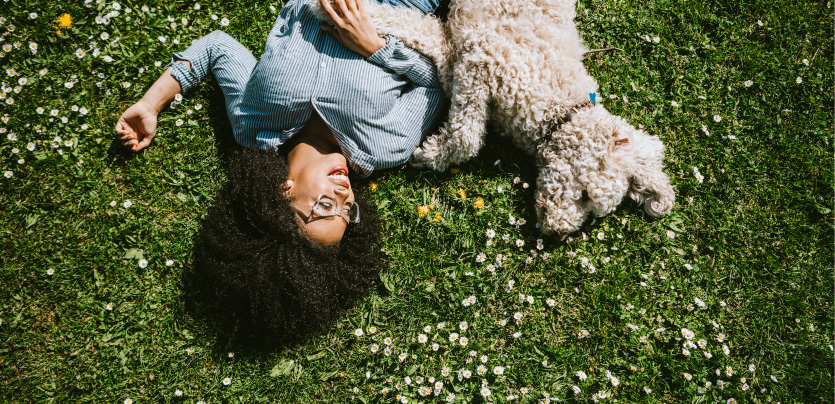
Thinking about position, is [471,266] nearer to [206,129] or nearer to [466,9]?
[466,9]

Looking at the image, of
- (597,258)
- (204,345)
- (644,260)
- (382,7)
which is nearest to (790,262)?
(644,260)

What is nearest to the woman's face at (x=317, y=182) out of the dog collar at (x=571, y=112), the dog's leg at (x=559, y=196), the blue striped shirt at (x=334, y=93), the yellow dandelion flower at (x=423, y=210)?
the blue striped shirt at (x=334, y=93)

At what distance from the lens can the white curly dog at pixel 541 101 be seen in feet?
10.1

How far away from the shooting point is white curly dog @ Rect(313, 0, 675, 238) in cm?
309

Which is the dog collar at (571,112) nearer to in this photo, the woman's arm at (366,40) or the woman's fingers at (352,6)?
the woman's arm at (366,40)

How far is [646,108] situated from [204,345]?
13.2ft

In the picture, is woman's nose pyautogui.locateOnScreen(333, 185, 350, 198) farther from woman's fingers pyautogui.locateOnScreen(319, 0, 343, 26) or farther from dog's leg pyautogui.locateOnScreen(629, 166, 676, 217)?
dog's leg pyautogui.locateOnScreen(629, 166, 676, 217)

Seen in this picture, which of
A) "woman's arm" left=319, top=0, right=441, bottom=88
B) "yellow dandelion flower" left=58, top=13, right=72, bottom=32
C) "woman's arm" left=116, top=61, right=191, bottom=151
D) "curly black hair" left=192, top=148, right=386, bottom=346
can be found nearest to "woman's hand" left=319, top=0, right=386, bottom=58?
"woman's arm" left=319, top=0, right=441, bottom=88

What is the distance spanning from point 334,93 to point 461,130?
0.92m

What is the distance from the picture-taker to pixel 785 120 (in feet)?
12.6

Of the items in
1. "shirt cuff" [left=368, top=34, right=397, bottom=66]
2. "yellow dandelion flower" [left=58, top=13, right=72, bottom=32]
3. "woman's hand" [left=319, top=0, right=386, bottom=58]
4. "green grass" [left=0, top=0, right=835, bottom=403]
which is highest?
"woman's hand" [left=319, top=0, right=386, bottom=58]

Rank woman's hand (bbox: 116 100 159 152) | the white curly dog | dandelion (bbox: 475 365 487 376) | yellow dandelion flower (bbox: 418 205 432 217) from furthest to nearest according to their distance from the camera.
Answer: yellow dandelion flower (bbox: 418 205 432 217) → woman's hand (bbox: 116 100 159 152) → dandelion (bbox: 475 365 487 376) → the white curly dog

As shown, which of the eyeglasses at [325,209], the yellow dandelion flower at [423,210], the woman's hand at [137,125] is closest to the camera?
the eyeglasses at [325,209]

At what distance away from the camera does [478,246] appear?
364 centimetres
